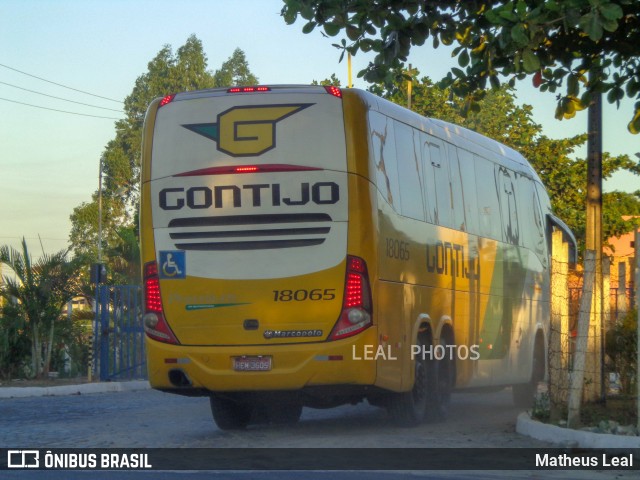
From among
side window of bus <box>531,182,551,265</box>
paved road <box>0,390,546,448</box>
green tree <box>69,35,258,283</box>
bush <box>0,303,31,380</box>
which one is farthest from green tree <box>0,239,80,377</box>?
green tree <box>69,35,258,283</box>

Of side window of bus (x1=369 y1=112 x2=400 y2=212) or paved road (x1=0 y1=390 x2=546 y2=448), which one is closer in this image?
paved road (x1=0 y1=390 x2=546 y2=448)

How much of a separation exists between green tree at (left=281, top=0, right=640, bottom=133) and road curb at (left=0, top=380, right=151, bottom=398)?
11918 millimetres

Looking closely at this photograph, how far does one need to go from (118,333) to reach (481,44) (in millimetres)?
14964

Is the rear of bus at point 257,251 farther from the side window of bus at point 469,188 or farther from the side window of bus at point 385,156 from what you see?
the side window of bus at point 469,188

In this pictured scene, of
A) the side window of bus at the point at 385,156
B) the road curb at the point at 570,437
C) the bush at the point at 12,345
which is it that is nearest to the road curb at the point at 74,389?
the bush at the point at 12,345

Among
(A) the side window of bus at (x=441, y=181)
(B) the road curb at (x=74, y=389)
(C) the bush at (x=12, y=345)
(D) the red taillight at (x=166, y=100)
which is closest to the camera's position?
(D) the red taillight at (x=166, y=100)

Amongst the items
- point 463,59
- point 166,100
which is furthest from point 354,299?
point 166,100

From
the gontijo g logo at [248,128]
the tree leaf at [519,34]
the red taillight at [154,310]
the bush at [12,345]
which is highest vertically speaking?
the tree leaf at [519,34]

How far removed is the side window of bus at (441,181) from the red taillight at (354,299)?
2876mm

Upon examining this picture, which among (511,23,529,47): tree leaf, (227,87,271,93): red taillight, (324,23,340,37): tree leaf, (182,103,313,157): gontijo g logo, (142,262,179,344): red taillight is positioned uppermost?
(324,23,340,37): tree leaf

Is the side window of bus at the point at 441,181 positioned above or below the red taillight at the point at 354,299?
above

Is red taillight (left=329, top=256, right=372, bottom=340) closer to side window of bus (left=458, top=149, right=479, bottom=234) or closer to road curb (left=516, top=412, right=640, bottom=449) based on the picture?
road curb (left=516, top=412, right=640, bottom=449)

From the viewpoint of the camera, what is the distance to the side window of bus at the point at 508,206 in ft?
60.1

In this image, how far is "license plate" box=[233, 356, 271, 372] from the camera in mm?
12695
